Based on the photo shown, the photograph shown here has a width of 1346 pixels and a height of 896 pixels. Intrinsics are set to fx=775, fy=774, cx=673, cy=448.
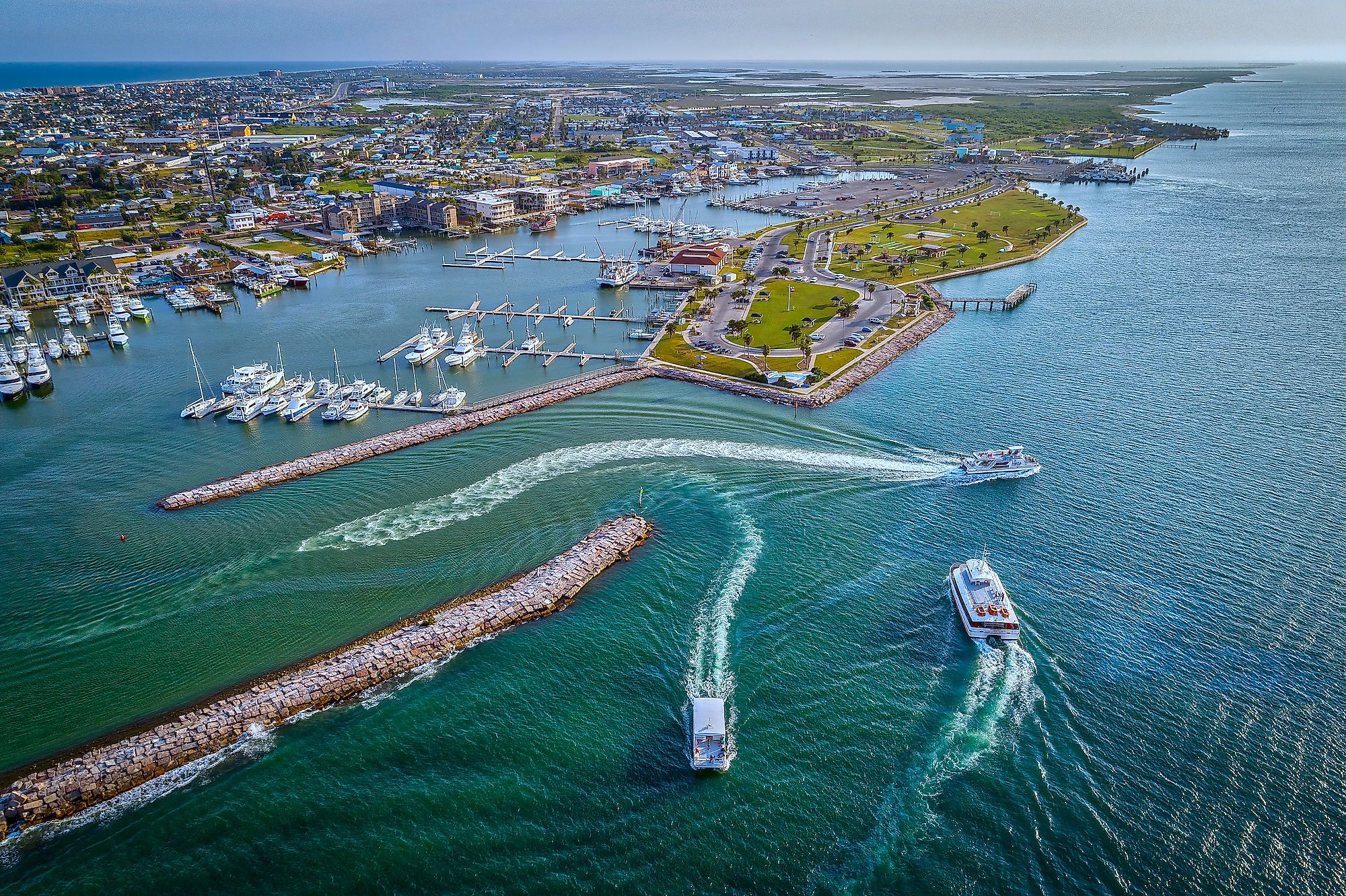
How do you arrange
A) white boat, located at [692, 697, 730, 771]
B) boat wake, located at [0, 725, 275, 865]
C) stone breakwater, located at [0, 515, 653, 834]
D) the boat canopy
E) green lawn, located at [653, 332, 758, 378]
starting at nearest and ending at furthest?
boat wake, located at [0, 725, 275, 865] → stone breakwater, located at [0, 515, 653, 834] → white boat, located at [692, 697, 730, 771] → the boat canopy → green lawn, located at [653, 332, 758, 378]

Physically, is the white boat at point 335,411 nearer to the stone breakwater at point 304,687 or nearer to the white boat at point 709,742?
the stone breakwater at point 304,687

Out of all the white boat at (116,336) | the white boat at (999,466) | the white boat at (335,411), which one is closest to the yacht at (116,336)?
the white boat at (116,336)

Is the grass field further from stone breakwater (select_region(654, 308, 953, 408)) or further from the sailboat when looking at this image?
the sailboat

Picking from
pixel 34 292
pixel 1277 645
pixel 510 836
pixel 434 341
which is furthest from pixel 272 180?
pixel 1277 645

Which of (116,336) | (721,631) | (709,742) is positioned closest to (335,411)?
(116,336)

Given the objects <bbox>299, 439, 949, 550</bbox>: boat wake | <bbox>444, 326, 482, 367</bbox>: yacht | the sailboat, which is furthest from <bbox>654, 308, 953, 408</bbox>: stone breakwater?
the sailboat

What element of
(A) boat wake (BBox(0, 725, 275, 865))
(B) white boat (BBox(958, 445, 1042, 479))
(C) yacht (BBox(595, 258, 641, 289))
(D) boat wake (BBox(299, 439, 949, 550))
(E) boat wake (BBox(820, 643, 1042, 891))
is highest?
(C) yacht (BBox(595, 258, 641, 289))
